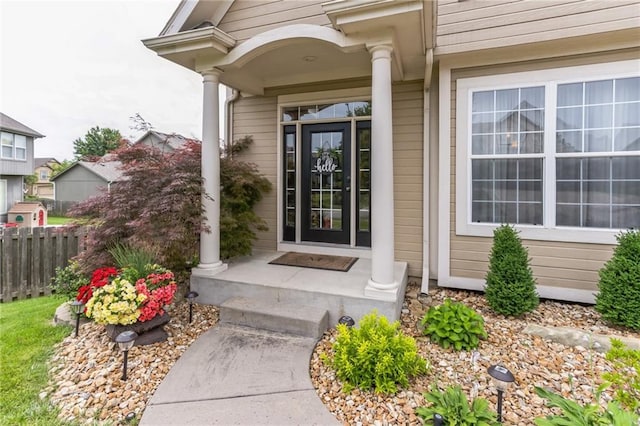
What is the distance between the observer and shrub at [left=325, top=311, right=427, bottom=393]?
2189mm

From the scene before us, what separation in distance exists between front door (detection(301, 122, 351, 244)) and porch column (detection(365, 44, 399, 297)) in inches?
71.7

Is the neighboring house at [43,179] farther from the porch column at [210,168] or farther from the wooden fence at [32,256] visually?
the porch column at [210,168]

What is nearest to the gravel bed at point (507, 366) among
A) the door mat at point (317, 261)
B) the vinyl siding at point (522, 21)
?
the door mat at point (317, 261)

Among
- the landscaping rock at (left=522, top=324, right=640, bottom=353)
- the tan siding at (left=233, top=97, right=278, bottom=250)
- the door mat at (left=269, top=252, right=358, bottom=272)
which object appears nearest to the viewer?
the landscaping rock at (left=522, top=324, right=640, bottom=353)

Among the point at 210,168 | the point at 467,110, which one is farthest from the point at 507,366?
the point at 210,168

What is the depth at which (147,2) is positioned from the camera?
6352mm

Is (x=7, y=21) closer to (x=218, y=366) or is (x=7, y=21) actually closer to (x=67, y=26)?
(x=67, y=26)

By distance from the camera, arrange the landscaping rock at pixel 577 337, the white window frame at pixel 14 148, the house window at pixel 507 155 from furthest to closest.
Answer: the white window frame at pixel 14 148 → the house window at pixel 507 155 → the landscaping rock at pixel 577 337

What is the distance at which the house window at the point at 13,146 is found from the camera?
14.7m

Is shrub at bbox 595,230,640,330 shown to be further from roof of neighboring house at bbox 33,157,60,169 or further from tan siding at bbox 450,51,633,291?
roof of neighboring house at bbox 33,157,60,169

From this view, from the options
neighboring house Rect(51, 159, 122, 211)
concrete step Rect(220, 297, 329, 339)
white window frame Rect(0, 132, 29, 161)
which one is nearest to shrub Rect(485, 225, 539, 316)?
concrete step Rect(220, 297, 329, 339)

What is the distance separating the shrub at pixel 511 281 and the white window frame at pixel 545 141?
2.01ft

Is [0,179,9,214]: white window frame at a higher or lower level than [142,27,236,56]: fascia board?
lower

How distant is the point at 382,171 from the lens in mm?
3137
